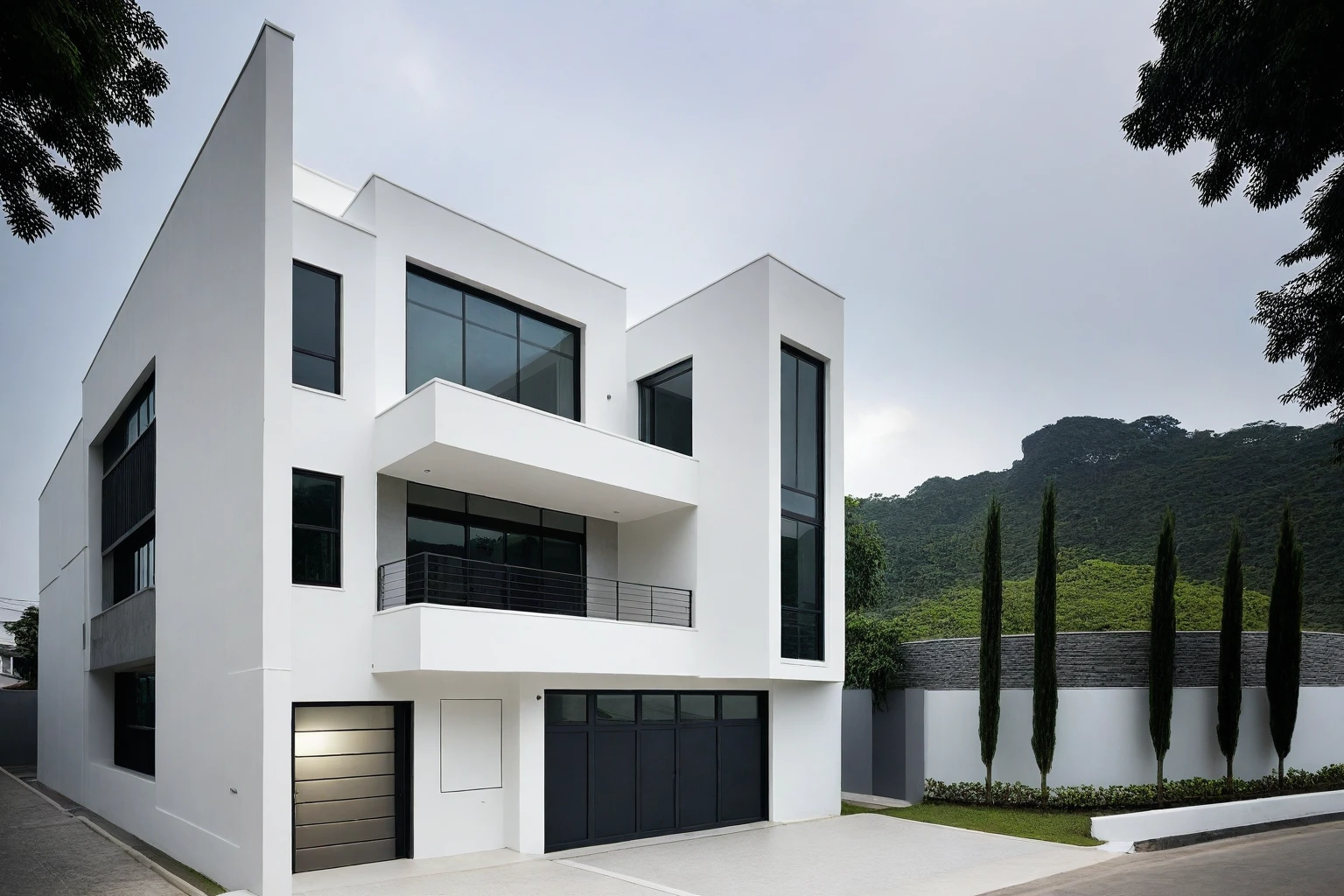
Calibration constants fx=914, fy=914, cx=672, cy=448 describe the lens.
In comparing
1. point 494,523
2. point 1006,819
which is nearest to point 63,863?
point 494,523

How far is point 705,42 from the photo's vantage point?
110 feet

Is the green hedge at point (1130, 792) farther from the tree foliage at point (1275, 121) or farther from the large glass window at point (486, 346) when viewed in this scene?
the large glass window at point (486, 346)

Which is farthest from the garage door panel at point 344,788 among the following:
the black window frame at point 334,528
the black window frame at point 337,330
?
the black window frame at point 337,330

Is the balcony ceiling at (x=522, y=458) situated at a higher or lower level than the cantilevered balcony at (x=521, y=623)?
higher

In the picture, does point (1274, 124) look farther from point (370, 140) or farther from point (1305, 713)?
point (370, 140)

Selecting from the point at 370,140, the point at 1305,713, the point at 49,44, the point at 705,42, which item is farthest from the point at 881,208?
the point at 49,44

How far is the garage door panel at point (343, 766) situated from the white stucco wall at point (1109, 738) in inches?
420

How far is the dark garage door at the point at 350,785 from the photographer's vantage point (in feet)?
37.1

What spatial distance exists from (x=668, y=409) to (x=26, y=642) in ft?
124

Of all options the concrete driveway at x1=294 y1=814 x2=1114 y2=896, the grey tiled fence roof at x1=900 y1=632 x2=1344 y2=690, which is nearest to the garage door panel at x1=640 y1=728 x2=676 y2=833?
the concrete driveway at x1=294 y1=814 x2=1114 y2=896

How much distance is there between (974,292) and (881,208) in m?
5.57

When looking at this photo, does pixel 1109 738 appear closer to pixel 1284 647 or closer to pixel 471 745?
pixel 1284 647

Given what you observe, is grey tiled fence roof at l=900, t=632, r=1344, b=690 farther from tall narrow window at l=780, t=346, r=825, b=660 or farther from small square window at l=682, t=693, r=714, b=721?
small square window at l=682, t=693, r=714, b=721

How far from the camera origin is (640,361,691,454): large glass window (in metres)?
16.3
